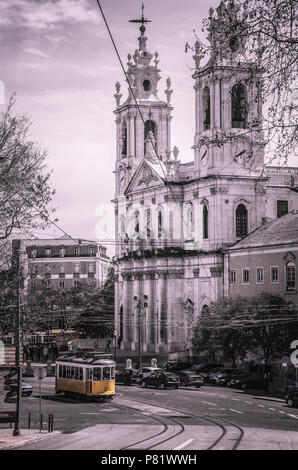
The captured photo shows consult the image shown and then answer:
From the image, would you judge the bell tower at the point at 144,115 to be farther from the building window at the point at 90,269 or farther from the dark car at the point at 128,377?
the dark car at the point at 128,377

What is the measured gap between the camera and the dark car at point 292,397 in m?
42.2

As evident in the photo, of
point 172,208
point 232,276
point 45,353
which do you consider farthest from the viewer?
point 172,208

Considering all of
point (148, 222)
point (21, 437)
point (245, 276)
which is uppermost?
point (148, 222)

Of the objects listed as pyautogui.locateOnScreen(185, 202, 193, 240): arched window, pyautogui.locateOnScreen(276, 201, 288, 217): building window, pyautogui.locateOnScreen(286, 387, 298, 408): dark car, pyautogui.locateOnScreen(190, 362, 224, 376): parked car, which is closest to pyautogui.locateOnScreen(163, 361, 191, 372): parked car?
pyautogui.locateOnScreen(190, 362, 224, 376): parked car

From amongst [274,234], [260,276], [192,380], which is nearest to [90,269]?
[274,234]

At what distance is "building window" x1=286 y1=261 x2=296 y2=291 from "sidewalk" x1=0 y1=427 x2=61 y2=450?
34.8m

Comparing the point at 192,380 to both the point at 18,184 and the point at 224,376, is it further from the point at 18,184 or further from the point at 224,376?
the point at 18,184

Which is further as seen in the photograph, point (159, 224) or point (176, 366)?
point (159, 224)

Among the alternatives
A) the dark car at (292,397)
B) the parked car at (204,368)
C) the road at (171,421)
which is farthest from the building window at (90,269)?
the dark car at (292,397)

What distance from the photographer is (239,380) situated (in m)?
56.1

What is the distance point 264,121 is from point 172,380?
4194 centimetres

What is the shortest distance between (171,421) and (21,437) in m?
7.56

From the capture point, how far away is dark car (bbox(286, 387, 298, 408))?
139 ft

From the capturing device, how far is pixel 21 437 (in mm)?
28812
